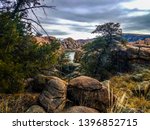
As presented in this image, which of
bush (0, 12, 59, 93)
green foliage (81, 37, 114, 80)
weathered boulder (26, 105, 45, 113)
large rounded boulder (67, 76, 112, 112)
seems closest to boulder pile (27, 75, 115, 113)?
large rounded boulder (67, 76, 112, 112)

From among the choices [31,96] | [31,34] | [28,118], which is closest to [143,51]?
[31,34]

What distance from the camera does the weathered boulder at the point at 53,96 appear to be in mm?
7473

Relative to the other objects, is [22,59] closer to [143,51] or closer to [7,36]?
[7,36]

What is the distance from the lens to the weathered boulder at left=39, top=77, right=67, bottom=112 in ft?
24.5

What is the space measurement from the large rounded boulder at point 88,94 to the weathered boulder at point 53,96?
209 millimetres

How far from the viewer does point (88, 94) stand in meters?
7.76

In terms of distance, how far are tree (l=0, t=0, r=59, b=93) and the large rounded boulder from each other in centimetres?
118

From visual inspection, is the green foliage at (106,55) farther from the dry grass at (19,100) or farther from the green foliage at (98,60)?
the dry grass at (19,100)

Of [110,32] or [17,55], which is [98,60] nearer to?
[110,32]

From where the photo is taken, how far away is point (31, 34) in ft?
31.0

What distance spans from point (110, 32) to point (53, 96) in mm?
12418

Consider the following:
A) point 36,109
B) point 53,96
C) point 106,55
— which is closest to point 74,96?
point 53,96

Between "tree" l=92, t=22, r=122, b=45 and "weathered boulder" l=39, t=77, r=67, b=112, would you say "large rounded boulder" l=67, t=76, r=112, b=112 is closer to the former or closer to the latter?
"weathered boulder" l=39, t=77, r=67, b=112

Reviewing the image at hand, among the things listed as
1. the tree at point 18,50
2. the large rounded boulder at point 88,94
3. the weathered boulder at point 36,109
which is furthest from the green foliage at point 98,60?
the weathered boulder at point 36,109
